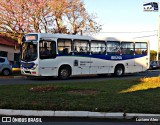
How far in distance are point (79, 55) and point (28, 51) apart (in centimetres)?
371

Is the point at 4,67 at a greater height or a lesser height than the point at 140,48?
lesser

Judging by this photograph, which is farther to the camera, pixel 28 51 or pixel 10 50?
pixel 10 50

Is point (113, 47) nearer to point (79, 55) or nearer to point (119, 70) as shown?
point (119, 70)

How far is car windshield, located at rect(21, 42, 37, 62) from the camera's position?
20875 millimetres

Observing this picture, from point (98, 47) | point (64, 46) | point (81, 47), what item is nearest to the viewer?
point (64, 46)

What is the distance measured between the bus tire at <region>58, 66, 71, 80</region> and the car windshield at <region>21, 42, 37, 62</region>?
7.31ft

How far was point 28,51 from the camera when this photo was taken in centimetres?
2139

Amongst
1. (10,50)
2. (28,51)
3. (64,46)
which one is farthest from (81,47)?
(10,50)

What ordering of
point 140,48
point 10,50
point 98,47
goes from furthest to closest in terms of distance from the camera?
1. point 10,50
2. point 140,48
3. point 98,47

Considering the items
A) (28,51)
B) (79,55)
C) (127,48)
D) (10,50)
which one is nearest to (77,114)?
(28,51)

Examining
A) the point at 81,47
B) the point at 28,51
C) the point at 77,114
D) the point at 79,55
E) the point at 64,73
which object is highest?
the point at 81,47

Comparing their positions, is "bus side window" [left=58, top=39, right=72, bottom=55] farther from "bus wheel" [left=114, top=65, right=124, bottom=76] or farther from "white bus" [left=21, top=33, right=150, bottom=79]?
"bus wheel" [left=114, top=65, right=124, bottom=76]

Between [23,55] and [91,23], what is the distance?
15018mm

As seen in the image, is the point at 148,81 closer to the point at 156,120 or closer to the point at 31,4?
the point at 156,120
